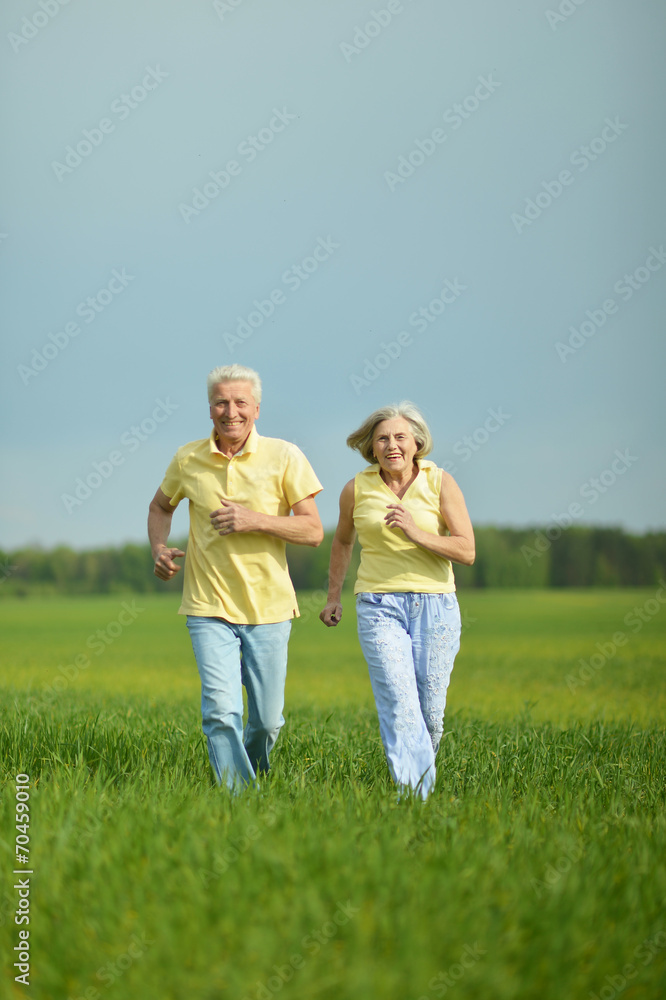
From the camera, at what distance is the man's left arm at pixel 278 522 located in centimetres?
511

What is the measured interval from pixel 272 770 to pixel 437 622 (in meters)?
1.60

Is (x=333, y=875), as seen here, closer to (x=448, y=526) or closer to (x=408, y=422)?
(x=448, y=526)

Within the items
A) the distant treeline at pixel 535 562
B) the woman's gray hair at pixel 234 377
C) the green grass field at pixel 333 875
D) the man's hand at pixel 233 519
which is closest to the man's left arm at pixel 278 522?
the man's hand at pixel 233 519

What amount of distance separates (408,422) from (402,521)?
715mm

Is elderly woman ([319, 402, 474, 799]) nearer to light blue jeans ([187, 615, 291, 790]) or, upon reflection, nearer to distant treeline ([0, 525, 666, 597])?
light blue jeans ([187, 615, 291, 790])

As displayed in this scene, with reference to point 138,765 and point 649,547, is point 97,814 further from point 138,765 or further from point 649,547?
point 649,547

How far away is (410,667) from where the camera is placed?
17.2 ft

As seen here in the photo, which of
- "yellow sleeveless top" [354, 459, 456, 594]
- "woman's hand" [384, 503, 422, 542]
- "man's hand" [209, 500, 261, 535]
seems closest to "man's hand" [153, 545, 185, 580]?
"man's hand" [209, 500, 261, 535]

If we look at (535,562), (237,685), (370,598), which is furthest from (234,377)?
(535,562)

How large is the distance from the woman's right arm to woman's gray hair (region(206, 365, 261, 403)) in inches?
34.2

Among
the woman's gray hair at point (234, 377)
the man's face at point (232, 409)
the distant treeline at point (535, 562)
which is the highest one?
the woman's gray hair at point (234, 377)

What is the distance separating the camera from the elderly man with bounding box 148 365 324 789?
5191mm

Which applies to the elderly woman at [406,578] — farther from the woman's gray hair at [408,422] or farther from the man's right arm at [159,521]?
the man's right arm at [159,521]

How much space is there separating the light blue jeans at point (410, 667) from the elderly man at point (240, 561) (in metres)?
0.58
